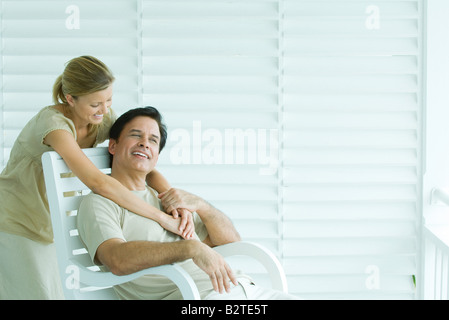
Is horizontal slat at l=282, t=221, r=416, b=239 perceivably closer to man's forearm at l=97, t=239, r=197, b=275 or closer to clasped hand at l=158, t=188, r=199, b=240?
clasped hand at l=158, t=188, r=199, b=240

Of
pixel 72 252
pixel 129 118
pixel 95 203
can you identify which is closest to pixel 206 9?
Answer: pixel 129 118

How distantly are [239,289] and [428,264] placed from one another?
1372mm

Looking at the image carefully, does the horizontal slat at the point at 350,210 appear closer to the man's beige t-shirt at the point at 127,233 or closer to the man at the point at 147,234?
the man at the point at 147,234

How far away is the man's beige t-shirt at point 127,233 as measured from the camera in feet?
5.95

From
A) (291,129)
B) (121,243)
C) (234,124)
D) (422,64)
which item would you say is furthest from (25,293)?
(422,64)

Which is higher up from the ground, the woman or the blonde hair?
the blonde hair

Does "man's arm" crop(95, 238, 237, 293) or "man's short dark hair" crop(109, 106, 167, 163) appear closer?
"man's arm" crop(95, 238, 237, 293)

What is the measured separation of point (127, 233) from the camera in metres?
1.94

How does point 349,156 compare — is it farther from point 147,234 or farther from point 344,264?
point 147,234

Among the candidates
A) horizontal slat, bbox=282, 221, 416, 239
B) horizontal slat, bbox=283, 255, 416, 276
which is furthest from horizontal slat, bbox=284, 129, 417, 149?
horizontal slat, bbox=283, 255, 416, 276

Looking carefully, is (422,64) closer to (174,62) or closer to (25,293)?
(174,62)

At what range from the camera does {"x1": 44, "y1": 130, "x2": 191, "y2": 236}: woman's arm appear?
189cm

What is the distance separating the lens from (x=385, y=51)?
107 inches

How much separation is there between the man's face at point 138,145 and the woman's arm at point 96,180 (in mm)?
141
